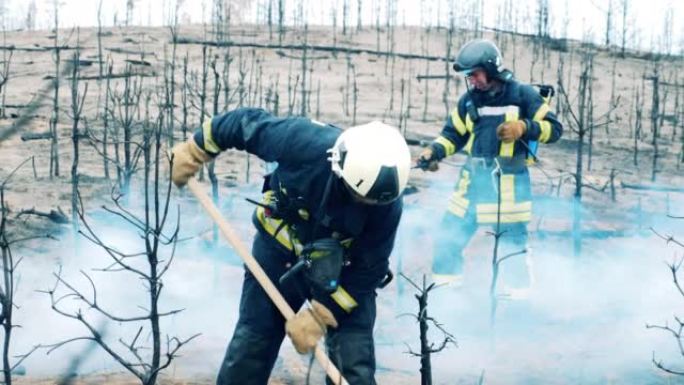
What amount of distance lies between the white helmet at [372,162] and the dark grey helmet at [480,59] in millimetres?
2679

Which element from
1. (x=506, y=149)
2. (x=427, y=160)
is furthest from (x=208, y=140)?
(x=506, y=149)

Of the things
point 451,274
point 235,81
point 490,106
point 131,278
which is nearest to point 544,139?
point 490,106

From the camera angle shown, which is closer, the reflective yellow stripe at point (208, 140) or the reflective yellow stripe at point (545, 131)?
the reflective yellow stripe at point (208, 140)

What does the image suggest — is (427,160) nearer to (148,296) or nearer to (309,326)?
(148,296)

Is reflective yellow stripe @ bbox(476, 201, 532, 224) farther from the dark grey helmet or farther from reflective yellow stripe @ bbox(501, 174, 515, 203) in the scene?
the dark grey helmet

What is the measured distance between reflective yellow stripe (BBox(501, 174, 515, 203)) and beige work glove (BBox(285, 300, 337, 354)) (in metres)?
2.96

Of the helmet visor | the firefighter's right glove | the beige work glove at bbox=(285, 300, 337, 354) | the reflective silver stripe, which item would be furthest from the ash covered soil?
the reflective silver stripe

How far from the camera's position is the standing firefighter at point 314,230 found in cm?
364

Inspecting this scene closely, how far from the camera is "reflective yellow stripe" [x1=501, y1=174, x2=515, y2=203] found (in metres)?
6.50

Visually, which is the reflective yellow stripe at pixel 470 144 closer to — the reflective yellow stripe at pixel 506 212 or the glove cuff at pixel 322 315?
the reflective yellow stripe at pixel 506 212

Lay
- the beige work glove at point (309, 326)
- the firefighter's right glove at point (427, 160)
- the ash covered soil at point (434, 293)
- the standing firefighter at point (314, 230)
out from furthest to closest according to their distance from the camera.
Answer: the firefighter's right glove at point (427, 160)
the ash covered soil at point (434, 293)
the beige work glove at point (309, 326)
the standing firefighter at point (314, 230)

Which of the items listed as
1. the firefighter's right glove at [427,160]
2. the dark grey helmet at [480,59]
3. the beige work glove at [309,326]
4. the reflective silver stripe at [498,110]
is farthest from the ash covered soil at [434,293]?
the dark grey helmet at [480,59]

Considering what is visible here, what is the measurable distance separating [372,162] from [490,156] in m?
3.16

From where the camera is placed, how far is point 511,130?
20.3 feet
